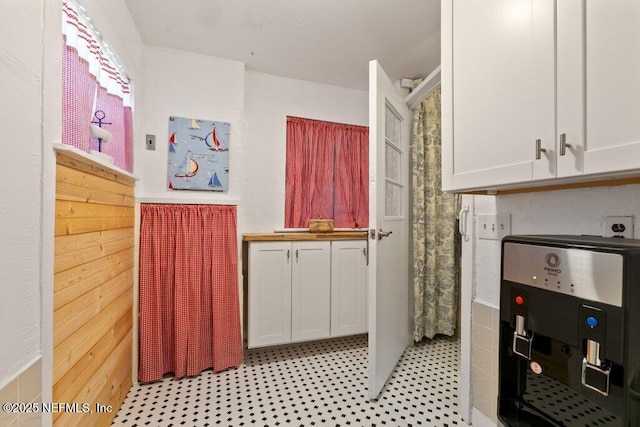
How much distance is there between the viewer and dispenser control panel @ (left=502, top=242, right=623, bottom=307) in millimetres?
638

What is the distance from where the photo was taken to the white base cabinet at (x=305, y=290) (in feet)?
7.57

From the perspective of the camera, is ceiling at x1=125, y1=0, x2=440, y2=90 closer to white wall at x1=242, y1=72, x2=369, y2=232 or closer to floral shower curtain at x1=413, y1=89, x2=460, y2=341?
white wall at x1=242, y1=72, x2=369, y2=232

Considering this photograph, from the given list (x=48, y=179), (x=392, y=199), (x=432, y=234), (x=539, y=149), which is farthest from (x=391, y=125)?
(x=48, y=179)

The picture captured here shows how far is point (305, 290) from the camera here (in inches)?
95.4

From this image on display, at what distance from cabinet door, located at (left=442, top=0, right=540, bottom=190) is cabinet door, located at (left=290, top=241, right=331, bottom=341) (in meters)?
1.44

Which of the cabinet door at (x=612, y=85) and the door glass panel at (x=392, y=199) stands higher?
the cabinet door at (x=612, y=85)

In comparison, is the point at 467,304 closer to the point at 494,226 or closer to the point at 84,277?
the point at 494,226

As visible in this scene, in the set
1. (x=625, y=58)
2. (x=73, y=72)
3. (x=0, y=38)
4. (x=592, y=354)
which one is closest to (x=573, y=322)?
(x=592, y=354)

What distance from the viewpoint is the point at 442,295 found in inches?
102

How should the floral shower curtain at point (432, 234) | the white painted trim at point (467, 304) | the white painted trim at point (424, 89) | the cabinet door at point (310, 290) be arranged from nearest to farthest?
the white painted trim at point (467, 304) < the white painted trim at point (424, 89) < the cabinet door at point (310, 290) < the floral shower curtain at point (432, 234)

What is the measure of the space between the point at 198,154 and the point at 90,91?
0.85 meters

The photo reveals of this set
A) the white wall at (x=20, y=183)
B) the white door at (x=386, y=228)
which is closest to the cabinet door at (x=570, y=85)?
the white door at (x=386, y=228)

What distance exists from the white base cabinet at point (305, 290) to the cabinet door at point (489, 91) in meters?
1.46

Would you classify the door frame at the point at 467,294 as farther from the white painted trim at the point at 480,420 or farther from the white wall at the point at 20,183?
the white wall at the point at 20,183
